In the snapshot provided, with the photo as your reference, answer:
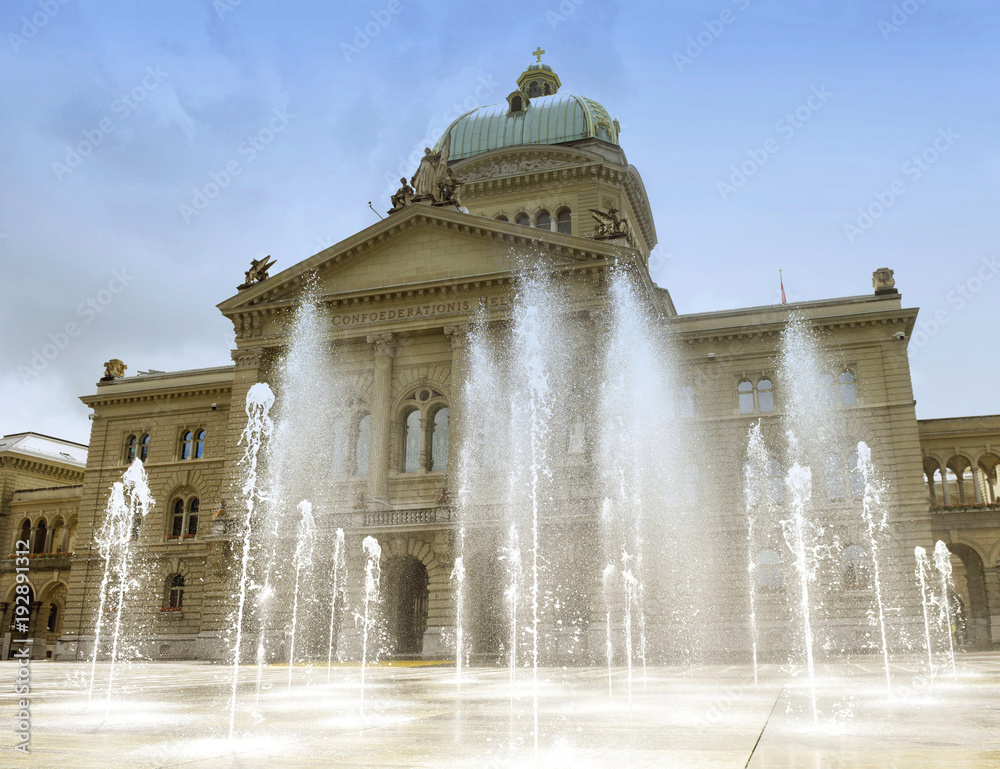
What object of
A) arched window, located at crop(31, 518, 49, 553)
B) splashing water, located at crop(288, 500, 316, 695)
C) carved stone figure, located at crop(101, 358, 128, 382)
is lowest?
splashing water, located at crop(288, 500, 316, 695)

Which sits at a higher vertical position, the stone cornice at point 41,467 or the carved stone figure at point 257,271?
the carved stone figure at point 257,271

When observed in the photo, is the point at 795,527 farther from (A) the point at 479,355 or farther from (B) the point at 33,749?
(B) the point at 33,749

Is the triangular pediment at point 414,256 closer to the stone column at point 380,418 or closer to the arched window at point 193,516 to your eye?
the stone column at point 380,418

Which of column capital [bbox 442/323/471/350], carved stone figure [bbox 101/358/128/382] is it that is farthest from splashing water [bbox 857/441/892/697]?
carved stone figure [bbox 101/358/128/382]

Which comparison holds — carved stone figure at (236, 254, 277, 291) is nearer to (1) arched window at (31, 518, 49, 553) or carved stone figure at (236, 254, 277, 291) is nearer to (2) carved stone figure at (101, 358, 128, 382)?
(2) carved stone figure at (101, 358, 128, 382)

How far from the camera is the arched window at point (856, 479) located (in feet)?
112

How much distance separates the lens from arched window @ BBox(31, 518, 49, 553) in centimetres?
5388

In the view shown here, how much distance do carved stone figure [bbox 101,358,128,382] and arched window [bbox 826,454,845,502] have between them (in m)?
36.5

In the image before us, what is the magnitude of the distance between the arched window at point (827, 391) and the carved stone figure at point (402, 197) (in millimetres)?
18557

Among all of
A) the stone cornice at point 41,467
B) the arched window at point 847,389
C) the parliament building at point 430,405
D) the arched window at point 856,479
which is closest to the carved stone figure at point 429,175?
the parliament building at point 430,405

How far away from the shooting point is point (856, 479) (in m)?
34.2

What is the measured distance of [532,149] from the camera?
46.8m

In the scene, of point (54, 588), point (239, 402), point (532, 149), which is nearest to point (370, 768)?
point (239, 402)

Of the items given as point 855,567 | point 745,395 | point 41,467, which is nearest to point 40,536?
point 41,467
